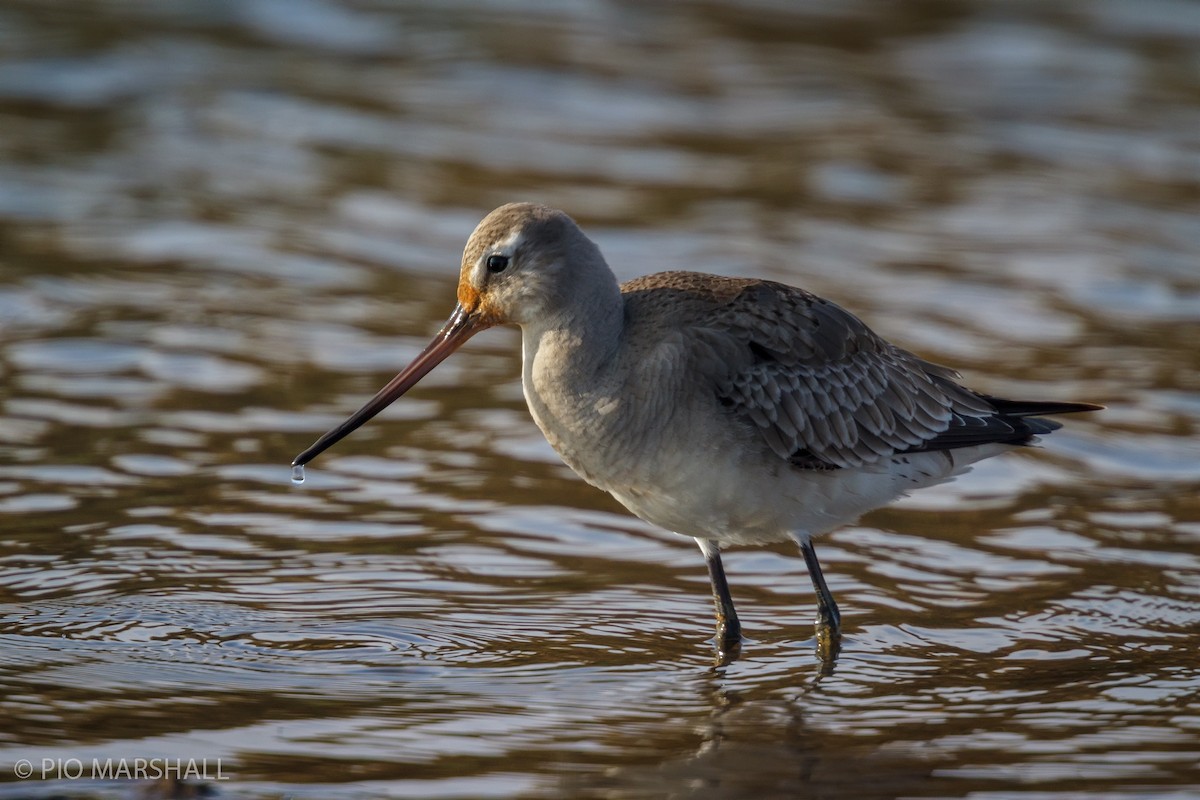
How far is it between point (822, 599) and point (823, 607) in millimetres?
40

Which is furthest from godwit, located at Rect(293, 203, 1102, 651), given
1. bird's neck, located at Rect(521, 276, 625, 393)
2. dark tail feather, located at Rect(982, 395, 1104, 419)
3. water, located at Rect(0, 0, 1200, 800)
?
dark tail feather, located at Rect(982, 395, 1104, 419)

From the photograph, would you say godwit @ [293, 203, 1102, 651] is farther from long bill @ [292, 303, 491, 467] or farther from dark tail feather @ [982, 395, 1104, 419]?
dark tail feather @ [982, 395, 1104, 419]

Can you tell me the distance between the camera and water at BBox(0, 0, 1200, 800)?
239 inches

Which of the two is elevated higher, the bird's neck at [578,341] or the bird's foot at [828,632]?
the bird's neck at [578,341]

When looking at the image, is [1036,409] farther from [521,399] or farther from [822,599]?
[521,399]

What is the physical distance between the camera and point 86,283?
37.2ft

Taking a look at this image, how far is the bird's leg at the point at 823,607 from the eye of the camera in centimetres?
704

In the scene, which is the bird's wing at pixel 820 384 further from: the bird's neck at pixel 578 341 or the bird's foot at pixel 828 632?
the bird's foot at pixel 828 632

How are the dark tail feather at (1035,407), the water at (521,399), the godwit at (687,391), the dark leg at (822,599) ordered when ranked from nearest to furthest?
the water at (521,399) → the godwit at (687,391) → the dark leg at (822,599) → the dark tail feather at (1035,407)

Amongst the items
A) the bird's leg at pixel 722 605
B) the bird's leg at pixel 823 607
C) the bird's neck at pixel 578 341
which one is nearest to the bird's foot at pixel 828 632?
the bird's leg at pixel 823 607

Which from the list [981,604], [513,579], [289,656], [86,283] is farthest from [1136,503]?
[86,283]

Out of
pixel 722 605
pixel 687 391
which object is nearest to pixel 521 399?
pixel 722 605

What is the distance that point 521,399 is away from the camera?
10.0 m

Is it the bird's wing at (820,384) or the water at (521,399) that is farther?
the bird's wing at (820,384)
